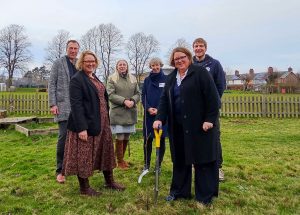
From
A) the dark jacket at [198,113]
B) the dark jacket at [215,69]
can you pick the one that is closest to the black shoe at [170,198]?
the dark jacket at [198,113]

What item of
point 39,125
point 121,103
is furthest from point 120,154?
point 39,125

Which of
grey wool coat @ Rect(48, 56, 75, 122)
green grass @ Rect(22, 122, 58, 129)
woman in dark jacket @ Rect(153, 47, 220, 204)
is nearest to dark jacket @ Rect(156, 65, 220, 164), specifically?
woman in dark jacket @ Rect(153, 47, 220, 204)

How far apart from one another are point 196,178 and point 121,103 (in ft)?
7.12

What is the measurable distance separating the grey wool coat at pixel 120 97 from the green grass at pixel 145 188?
928 mm

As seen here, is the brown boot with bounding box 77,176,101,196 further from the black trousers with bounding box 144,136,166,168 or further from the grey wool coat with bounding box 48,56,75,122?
the black trousers with bounding box 144,136,166,168

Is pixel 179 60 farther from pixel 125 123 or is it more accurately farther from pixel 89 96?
pixel 125 123

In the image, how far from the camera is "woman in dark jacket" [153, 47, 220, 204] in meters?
4.12

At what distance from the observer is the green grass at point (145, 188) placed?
4.14m

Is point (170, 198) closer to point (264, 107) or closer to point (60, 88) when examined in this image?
point (60, 88)

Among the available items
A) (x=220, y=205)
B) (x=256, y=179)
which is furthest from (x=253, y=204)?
(x=256, y=179)

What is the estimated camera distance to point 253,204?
426 cm

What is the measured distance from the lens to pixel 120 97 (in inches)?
233

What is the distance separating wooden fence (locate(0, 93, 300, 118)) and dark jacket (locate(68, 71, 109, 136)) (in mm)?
12597

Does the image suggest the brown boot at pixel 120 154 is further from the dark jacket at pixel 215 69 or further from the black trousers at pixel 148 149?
the dark jacket at pixel 215 69
